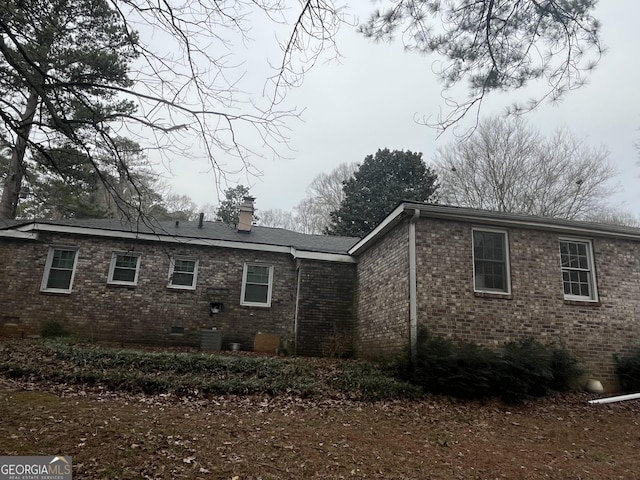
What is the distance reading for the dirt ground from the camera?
4.02m

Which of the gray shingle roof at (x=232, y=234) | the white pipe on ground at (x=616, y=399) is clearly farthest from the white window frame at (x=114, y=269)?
the white pipe on ground at (x=616, y=399)

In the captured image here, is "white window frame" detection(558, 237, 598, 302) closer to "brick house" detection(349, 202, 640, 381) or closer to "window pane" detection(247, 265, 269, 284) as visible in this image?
"brick house" detection(349, 202, 640, 381)

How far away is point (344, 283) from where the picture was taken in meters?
Answer: 12.6

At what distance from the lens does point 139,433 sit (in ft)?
15.0

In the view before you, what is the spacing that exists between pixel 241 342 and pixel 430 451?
8.68m

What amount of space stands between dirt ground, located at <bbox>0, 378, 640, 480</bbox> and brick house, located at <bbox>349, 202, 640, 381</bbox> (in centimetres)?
192

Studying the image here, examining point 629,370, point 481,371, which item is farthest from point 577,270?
point 481,371

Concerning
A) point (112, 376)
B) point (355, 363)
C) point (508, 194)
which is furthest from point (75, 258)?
point (508, 194)

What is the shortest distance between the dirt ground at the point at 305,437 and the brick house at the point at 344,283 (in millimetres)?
2202

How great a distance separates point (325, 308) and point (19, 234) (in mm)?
9266

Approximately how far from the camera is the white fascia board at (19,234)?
11992 mm

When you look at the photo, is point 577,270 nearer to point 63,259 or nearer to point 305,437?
point 305,437

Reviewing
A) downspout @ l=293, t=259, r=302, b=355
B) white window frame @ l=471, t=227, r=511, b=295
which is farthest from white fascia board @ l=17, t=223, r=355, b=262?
white window frame @ l=471, t=227, r=511, b=295

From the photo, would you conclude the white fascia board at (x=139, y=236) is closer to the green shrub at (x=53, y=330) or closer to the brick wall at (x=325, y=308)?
the brick wall at (x=325, y=308)
